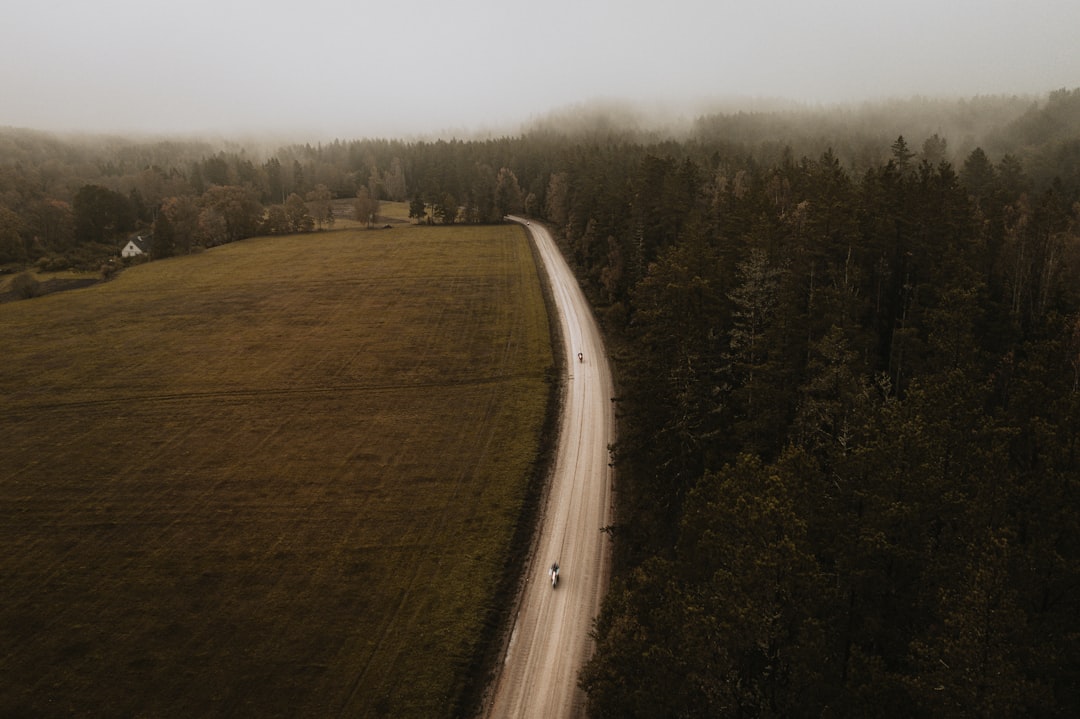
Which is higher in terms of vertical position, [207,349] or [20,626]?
[207,349]

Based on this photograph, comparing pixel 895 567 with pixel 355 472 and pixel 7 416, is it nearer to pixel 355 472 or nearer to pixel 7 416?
pixel 355 472

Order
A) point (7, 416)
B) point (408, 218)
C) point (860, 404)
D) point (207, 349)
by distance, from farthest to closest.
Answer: point (408, 218) < point (207, 349) < point (7, 416) < point (860, 404)

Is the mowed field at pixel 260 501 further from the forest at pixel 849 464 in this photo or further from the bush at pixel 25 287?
the bush at pixel 25 287

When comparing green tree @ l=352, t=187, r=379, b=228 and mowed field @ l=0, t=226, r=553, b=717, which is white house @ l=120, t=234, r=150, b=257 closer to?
green tree @ l=352, t=187, r=379, b=228

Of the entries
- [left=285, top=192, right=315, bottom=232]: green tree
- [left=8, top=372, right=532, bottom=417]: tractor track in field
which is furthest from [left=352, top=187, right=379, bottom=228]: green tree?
[left=8, top=372, right=532, bottom=417]: tractor track in field

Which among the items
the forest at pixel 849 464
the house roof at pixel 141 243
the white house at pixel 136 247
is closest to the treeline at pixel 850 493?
the forest at pixel 849 464

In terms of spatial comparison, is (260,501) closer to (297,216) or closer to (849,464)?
(849,464)

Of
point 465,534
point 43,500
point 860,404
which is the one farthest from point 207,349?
point 860,404
